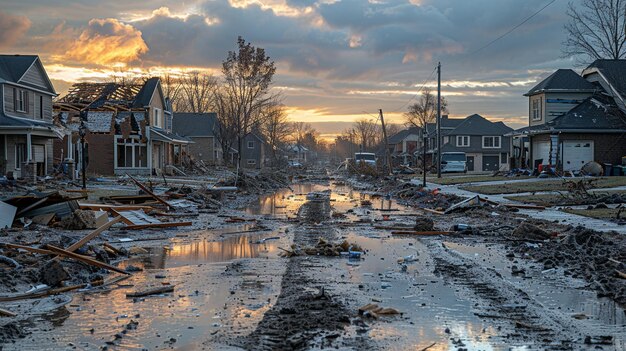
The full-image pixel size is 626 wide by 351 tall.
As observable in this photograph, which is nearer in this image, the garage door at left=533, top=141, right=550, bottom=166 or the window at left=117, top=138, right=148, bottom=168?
the garage door at left=533, top=141, right=550, bottom=166

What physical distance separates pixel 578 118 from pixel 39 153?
35.7 m

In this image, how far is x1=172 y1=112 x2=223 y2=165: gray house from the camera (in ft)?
278

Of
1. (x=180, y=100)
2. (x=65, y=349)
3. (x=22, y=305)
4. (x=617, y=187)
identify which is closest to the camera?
(x=65, y=349)

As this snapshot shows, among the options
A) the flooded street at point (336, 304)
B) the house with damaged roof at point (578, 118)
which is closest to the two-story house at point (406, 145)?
the house with damaged roof at point (578, 118)

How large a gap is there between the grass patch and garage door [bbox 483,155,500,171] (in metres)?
64.1

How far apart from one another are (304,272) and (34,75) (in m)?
34.7

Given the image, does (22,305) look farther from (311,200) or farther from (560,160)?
(560,160)

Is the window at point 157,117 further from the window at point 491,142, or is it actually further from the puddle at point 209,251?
the window at point 491,142

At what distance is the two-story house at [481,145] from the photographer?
85688mm

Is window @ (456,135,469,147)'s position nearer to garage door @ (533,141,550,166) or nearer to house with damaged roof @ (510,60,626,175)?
house with damaged roof @ (510,60,626,175)

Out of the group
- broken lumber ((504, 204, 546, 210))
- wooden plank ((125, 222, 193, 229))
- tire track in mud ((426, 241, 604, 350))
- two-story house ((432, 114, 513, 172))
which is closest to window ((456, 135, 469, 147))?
two-story house ((432, 114, 513, 172))

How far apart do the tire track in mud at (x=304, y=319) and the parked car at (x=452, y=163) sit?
56.3 metres

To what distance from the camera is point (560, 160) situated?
45562 mm

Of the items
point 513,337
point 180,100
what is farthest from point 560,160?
point 180,100
